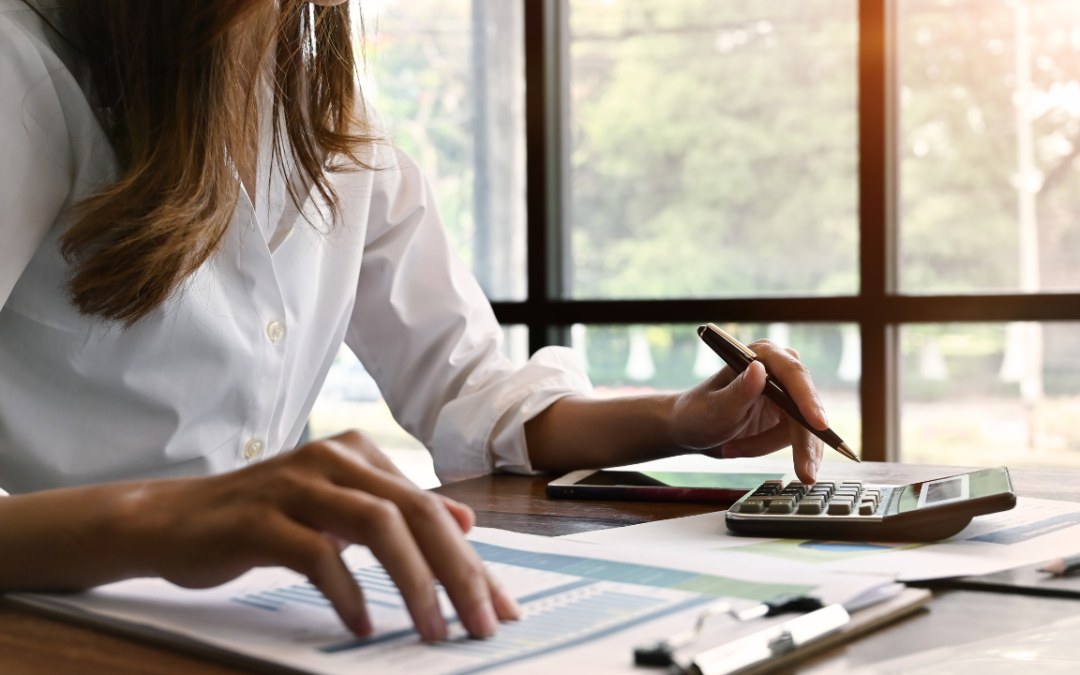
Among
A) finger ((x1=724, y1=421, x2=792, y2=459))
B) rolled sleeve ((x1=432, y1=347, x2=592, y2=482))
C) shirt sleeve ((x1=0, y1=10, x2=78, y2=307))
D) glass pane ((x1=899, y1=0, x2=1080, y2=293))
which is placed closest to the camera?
shirt sleeve ((x1=0, y1=10, x2=78, y2=307))

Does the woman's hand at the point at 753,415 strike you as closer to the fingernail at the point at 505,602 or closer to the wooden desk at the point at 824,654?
the wooden desk at the point at 824,654

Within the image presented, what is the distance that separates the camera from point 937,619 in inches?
18.5

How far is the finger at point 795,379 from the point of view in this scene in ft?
2.69

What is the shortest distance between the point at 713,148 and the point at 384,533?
227cm

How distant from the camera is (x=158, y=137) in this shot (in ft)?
2.68

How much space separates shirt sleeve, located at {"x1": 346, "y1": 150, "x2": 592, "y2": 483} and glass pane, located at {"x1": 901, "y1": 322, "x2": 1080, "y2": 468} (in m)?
1.49

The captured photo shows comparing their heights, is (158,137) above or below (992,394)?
above

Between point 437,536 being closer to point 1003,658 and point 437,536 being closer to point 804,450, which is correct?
point 1003,658

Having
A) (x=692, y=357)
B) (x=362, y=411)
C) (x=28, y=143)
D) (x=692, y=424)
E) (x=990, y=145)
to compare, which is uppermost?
(x=990, y=145)

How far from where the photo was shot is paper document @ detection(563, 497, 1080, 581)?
55cm

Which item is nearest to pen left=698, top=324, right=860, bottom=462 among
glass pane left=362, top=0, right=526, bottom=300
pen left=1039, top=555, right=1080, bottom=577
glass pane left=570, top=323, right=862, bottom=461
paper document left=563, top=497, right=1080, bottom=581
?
paper document left=563, top=497, right=1080, bottom=581

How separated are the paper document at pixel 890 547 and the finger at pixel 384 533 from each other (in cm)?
19

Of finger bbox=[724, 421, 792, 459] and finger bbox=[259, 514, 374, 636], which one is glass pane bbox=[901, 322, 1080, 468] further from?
finger bbox=[259, 514, 374, 636]

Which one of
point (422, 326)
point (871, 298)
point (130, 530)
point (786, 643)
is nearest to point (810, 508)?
point (786, 643)
